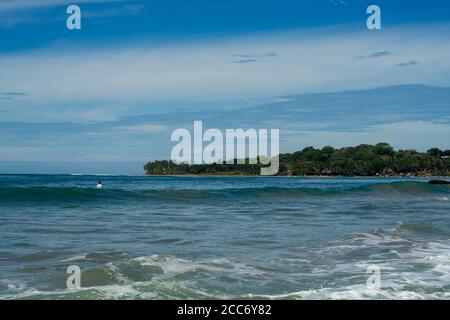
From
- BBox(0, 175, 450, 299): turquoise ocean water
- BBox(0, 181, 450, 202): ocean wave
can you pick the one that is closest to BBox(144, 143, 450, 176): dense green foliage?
BBox(0, 181, 450, 202): ocean wave

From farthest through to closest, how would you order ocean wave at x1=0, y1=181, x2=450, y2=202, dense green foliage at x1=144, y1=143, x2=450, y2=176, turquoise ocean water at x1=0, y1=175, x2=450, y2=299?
dense green foliage at x1=144, y1=143, x2=450, y2=176, ocean wave at x1=0, y1=181, x2=450, y2=202, turquoise ocean water at x1=0, y1=175, x2=450, y2=299

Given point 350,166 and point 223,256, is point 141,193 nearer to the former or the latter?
point 223,256

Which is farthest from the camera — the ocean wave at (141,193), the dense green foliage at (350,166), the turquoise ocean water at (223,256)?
the dense green foliage at (350,166)

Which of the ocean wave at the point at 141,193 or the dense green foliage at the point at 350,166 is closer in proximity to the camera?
the ocean wave at the point at 141,193

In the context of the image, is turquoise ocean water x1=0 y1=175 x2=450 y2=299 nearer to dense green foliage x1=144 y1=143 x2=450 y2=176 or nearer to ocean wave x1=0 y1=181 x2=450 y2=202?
ocean wave x1=0 y1=181 x2=450 y2=202

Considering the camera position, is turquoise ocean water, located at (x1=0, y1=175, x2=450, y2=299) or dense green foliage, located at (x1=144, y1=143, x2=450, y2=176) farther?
dense green foliage, located at (x1=144, y1=143, x2=450, y2=176)

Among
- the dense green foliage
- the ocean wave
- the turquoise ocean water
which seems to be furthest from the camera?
the dense green foliage

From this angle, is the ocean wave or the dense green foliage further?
the dense green foliage

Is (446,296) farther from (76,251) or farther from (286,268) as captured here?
(76,251)

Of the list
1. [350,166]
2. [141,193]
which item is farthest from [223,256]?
[350,166]

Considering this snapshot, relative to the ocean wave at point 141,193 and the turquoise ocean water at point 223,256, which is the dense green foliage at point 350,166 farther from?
the turquoise ocean water at point 223,256

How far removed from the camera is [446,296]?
7770 mm

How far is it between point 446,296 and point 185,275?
3893 mm

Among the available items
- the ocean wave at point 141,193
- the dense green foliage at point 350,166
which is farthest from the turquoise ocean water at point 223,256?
the dense green foliage at point 350,166
